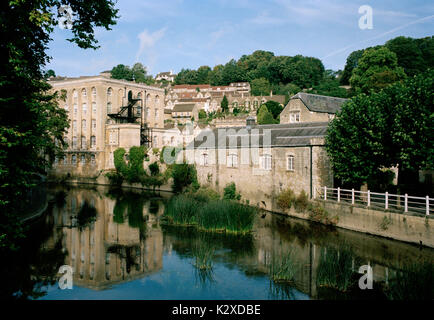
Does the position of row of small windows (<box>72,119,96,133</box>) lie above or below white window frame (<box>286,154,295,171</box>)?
above

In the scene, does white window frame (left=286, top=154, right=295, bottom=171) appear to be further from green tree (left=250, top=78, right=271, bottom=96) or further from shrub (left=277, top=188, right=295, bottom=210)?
green tree (left=250, top=78, right=271, bottom=96)

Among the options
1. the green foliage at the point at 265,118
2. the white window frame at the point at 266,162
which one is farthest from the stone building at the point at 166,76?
the white window frame at the point at 266,162

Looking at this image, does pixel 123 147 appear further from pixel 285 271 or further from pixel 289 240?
pixel 285 271

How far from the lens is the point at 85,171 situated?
1694 inches

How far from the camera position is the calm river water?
9.72 meters

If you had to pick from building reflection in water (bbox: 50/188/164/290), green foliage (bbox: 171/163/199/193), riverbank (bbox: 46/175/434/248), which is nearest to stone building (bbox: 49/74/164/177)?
green foliage (bbox: 171/163/199/193)

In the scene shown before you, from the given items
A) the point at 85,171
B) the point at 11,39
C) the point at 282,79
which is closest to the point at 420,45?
the point at 282,79

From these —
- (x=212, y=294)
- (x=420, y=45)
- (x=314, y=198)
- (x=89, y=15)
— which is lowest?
(x=212, y=294)

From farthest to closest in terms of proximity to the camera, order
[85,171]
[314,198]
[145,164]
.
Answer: [85,171] → [145,164] → [314,198]

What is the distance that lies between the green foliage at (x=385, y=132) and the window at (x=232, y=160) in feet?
25.1

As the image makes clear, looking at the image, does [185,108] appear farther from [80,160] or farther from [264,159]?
[264,159]

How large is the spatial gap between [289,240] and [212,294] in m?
6.55

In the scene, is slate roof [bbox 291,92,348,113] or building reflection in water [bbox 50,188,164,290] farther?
slate roof [bbox 291,92,348,113]

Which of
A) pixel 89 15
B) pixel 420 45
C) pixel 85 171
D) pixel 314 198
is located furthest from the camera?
pixel 420 45
